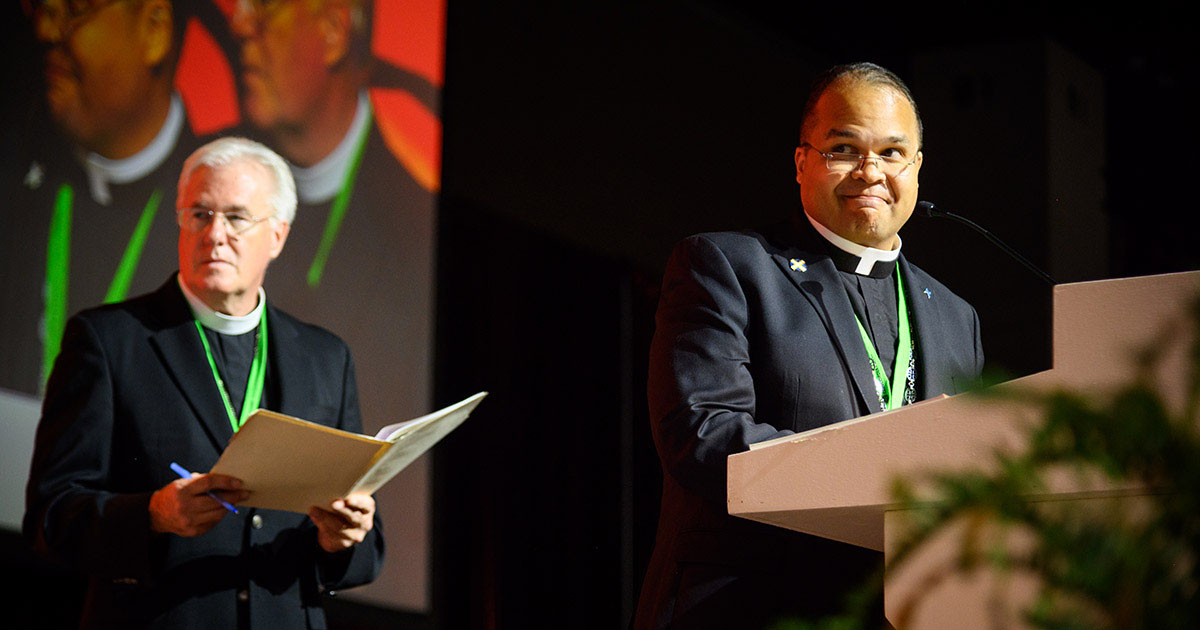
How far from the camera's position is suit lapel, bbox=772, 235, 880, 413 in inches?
81.7

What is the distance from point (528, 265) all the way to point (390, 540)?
3.65 feet

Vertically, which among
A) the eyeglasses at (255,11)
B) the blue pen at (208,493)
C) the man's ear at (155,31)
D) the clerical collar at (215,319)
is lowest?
the blue pen at (208,493)

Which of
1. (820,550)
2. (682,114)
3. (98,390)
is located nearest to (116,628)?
(98,390)

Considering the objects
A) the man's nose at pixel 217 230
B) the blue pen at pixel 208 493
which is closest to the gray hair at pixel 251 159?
the man's nose at pixel 217 230

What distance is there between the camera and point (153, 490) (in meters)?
2.65

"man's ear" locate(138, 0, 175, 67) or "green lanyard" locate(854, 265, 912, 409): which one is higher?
"man's ear" locate(138, 0, 175, 67)

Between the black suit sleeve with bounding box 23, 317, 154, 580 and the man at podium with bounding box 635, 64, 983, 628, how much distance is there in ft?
3.39

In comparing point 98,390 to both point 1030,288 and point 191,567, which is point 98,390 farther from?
point 1030,288

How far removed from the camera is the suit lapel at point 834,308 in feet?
6.81

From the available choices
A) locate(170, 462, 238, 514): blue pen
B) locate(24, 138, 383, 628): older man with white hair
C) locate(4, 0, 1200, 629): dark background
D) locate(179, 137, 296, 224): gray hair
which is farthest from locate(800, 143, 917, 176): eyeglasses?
locate(4, 0, 1200, 629): dark background

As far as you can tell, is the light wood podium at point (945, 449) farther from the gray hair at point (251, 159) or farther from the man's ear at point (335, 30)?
the man's ear at point (335, 30)

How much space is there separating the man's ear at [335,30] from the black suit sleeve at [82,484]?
6.00 feet

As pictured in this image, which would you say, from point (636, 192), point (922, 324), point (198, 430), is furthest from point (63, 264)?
point (922, 324)

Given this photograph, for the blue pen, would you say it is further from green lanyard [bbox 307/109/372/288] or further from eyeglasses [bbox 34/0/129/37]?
eyeglasses [bbox 34/0/129/37]
